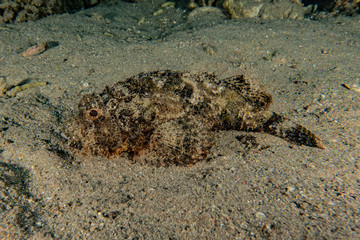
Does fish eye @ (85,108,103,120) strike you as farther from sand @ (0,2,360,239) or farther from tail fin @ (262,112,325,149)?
tail fin @ (262,112,325,149)

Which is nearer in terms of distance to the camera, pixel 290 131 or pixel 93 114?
pixel 93 114

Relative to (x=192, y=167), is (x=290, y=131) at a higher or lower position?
higher

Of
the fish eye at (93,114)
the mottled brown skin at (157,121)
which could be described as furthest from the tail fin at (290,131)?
the fish eye at (93,114)

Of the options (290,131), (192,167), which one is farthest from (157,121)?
(290,131)

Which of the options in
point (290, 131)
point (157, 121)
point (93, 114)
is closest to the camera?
point (93, 114)

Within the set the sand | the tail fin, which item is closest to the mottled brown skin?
the tail fin

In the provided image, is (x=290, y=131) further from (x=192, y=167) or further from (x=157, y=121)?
(x=157, y=121)

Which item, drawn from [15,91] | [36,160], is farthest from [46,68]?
[36,160]

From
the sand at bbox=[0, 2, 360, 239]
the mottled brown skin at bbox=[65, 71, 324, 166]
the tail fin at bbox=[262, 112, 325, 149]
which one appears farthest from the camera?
the tail fin at bbox=[262, 112, 325, 149]

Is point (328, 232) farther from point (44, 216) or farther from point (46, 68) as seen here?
point (46, 68)
